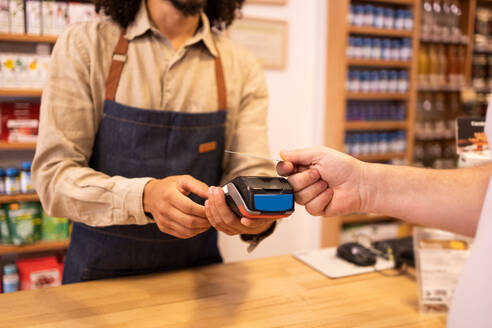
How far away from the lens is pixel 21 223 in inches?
104

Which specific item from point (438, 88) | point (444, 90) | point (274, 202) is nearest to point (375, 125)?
point (438, 88)

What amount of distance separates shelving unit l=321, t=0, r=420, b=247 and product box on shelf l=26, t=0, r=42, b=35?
2204 mm

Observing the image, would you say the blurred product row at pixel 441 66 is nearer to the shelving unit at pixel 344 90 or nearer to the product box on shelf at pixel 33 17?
the shelving unit at pixel 344 90

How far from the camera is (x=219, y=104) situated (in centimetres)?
159

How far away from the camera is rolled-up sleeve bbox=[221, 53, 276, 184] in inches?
62.5

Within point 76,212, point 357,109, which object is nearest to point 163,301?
point 76,212

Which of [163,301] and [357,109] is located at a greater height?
[357,109]

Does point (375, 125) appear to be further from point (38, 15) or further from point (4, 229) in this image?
point (4, 229)

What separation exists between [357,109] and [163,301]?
10.1 ft

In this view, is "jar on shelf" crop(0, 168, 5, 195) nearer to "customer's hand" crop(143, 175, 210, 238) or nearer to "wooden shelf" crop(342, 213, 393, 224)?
"customer's hand" crop(143, 175, 210, 238)

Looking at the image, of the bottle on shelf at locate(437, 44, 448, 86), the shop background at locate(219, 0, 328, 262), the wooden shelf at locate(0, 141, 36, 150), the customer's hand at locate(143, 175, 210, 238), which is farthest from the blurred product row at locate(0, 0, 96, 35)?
the bottle on shelf at locate(437, 44, 448, 86)

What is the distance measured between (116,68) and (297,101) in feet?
7.83

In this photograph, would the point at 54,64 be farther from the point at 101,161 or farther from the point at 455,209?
the point at 455,209

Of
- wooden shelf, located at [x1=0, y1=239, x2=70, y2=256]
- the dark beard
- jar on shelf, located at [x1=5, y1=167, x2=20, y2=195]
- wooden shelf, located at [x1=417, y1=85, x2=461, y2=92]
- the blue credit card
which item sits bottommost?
wooden shelf, located at [x1=0, y1=239, x2=70, y2=256]
